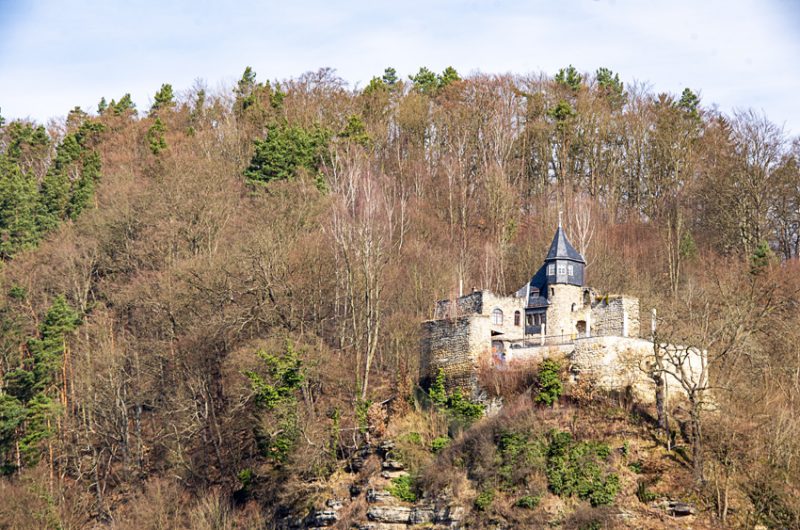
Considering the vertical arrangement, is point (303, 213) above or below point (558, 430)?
above

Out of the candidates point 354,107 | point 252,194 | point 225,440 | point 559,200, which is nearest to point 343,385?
point 225,440

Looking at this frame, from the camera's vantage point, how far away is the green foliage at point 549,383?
153 ft

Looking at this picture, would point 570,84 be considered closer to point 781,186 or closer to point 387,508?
point 781,186

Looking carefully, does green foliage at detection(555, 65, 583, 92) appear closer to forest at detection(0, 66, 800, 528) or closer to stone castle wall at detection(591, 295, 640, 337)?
forest at detection(0, 66, 800, 528)

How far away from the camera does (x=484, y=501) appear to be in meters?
44.5

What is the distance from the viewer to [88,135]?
3177 inches

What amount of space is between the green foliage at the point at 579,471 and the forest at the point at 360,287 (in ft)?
0.31

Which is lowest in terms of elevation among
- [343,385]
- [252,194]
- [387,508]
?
[387,508]

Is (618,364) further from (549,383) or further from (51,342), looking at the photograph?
(51,342)

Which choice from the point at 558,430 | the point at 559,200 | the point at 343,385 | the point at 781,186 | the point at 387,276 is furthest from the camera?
the point at 559,200

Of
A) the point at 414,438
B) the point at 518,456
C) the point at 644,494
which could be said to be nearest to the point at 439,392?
the point at 414,438

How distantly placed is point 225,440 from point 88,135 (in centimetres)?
3161

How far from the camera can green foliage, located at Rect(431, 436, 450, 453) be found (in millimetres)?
47500

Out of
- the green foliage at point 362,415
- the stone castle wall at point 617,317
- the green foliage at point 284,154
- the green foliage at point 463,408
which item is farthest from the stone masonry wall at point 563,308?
the green foliage at point 284,154
